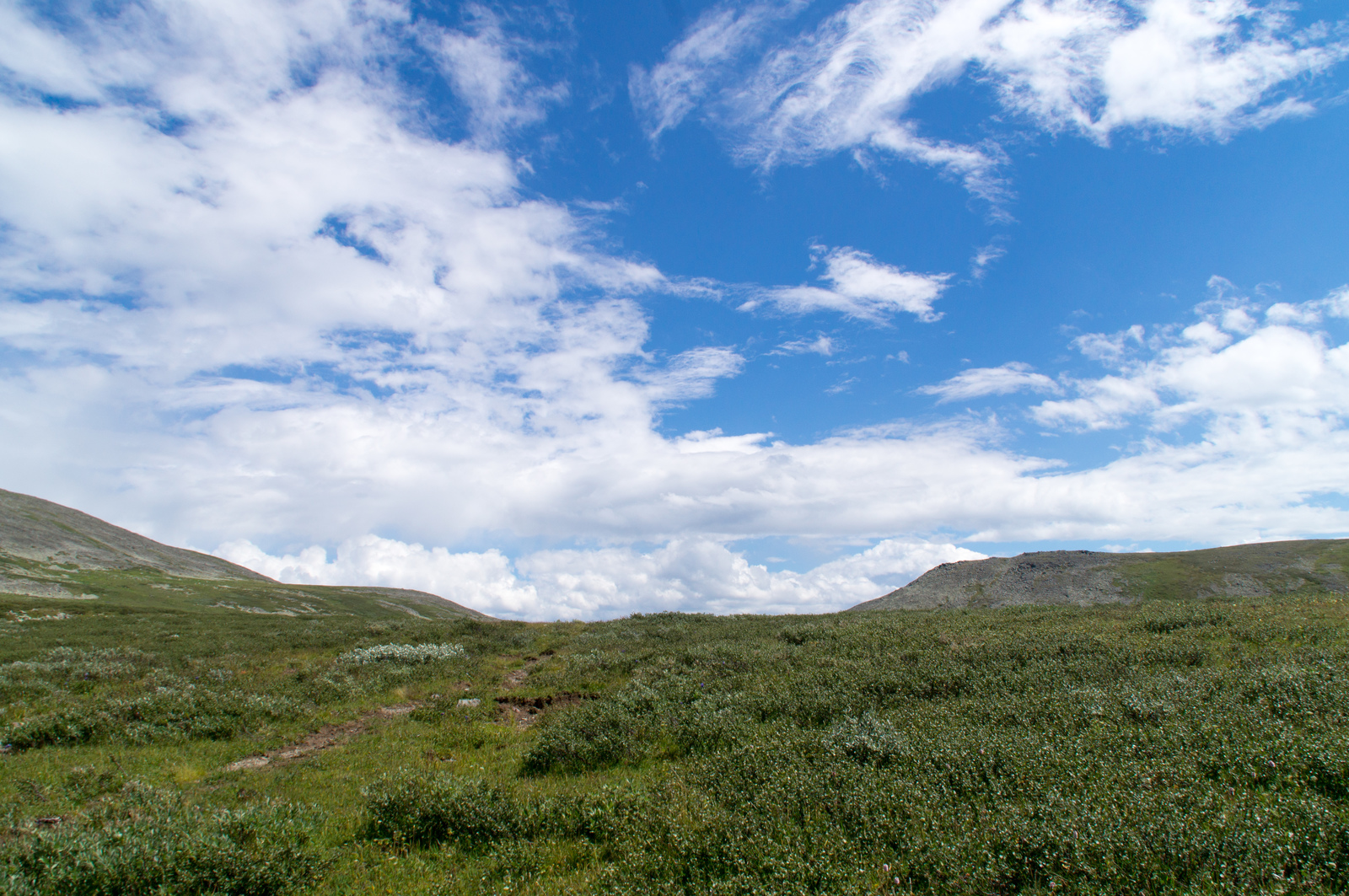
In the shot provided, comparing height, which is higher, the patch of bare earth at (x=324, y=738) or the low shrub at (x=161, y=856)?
the low shrub at (x=161, y=856)

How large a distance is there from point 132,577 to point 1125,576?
12478 centimetres

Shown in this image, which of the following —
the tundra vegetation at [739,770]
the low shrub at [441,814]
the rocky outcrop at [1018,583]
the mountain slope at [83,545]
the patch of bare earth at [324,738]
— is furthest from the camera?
the mountain slope at [83,545]

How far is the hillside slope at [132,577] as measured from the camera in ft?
198

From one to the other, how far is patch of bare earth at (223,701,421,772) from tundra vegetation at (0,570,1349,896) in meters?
0.13

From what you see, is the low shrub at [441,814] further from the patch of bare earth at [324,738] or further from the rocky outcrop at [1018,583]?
the rocky outcrop at [1018,583]

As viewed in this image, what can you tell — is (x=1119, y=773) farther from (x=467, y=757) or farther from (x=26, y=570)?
(x=26, y=570)

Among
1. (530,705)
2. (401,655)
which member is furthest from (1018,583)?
(401,655)

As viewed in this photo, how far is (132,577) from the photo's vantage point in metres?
77.4

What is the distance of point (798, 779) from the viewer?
9.22m

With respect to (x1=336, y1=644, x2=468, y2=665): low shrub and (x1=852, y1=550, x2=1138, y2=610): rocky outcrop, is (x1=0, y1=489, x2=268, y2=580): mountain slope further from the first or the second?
(x1=852, y1=550, x2=1138, y2=610): rocky outcrop

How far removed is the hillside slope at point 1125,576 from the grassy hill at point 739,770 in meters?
48.1

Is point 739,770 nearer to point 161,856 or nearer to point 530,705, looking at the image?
point 161,856

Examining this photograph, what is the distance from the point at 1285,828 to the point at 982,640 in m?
14.4

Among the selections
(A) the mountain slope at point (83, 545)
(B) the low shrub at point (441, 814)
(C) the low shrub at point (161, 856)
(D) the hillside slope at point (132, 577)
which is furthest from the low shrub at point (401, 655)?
(A) the mountain slope at point (83, 545)
